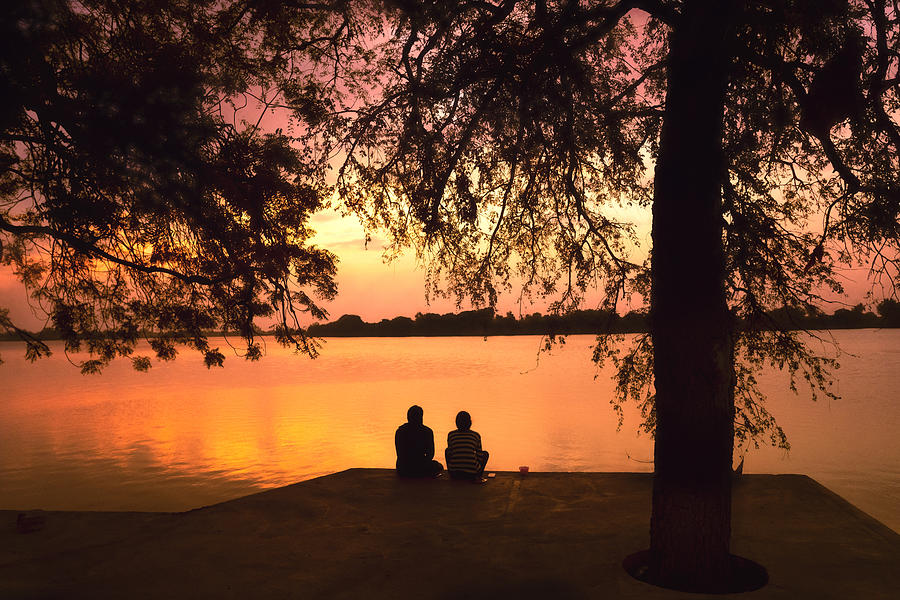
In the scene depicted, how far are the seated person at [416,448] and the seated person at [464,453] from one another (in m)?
0.41

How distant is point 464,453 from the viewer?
10117mm

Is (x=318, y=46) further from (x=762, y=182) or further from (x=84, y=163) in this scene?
(x=762, y=182)

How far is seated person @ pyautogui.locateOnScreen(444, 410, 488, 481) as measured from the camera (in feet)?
33.0

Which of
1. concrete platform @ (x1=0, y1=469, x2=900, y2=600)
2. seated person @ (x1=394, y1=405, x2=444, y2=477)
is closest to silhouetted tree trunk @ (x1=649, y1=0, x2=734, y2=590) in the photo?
concrete platform @ (x1=0, y1=469, x2=900, y2=600)

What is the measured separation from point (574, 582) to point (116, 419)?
116ft

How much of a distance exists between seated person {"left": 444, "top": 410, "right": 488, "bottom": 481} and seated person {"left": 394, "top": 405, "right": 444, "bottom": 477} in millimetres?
411

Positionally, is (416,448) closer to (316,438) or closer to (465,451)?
(465,451)

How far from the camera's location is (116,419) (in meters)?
35.1

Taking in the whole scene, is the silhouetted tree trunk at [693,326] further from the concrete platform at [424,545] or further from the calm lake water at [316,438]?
the calm lake water at [316,438]

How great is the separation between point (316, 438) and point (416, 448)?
59.6ft

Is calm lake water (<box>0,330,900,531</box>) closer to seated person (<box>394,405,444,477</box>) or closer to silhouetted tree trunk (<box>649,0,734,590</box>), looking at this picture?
seated person (<box>394,405,444,477</box>)

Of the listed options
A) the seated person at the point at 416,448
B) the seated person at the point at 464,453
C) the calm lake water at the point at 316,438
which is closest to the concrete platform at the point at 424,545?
the seated person at the point at 464,453

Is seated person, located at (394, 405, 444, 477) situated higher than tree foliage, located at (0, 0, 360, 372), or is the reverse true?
tree foliage, located at (0, 0, 360, 372)

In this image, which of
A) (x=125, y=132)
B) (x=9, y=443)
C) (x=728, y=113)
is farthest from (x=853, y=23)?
(x=9, y=443)
